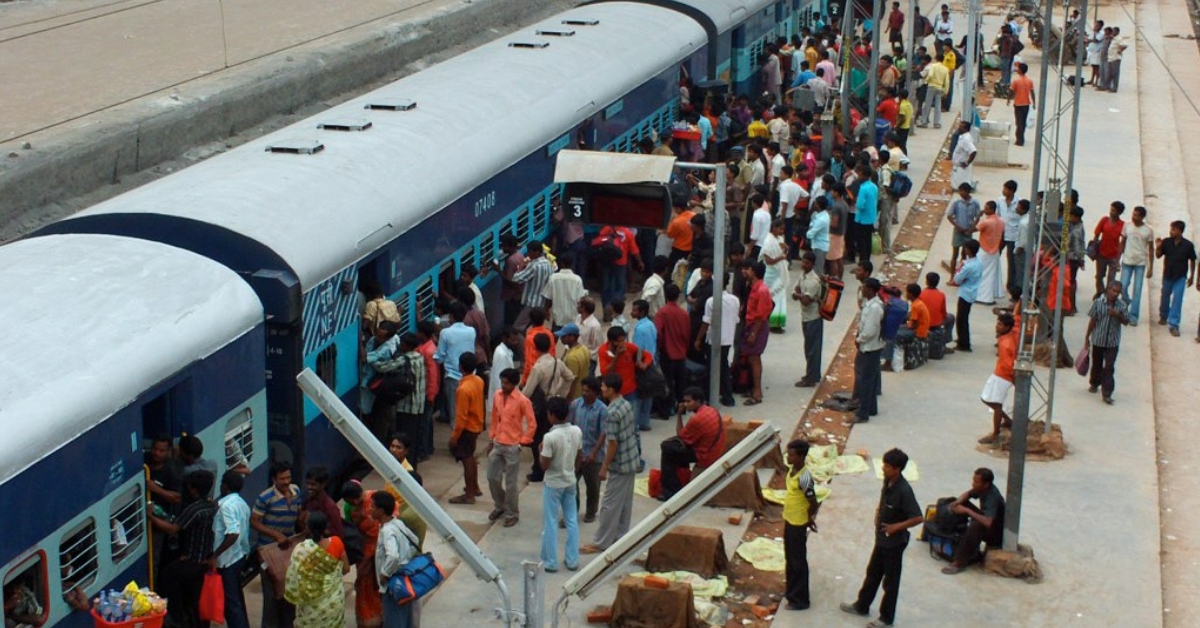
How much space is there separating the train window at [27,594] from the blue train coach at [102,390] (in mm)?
13

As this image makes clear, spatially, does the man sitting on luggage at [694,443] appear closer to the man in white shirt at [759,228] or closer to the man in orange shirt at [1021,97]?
the man in white shirt at [759,228]

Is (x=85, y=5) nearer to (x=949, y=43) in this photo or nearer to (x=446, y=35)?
(x=446, y=35)

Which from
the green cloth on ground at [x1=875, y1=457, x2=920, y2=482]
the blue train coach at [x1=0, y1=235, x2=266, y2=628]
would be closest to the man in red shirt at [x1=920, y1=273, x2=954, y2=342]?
the green cloth on ground at [x1=875, y1=457, x2=920, y2=482]

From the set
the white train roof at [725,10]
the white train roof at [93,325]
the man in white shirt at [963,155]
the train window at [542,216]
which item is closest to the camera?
the white train roof at [93,325]

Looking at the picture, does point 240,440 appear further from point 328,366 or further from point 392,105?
point 392,105

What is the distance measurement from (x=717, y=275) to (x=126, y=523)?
7.05 m

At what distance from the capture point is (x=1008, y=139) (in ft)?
96.3

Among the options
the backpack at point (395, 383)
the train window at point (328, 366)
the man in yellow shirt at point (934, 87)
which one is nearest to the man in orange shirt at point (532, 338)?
the backpack at point (395, 383)

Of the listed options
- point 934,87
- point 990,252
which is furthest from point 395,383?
point 934,87

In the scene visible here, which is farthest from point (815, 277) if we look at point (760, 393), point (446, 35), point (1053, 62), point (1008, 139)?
point (1053, 62)

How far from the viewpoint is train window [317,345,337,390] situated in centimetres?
1366

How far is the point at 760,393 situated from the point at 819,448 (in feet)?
4.74

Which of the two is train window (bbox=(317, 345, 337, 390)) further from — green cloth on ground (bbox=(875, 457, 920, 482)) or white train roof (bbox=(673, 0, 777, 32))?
white train roof (bbox=(673, 0, 777, 32))

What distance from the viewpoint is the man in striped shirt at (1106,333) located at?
56.7 feet
